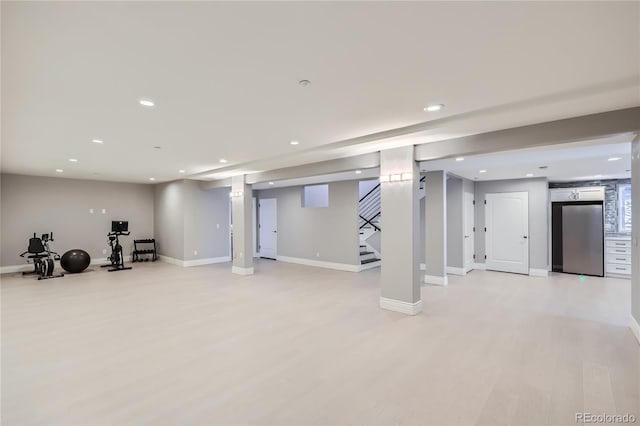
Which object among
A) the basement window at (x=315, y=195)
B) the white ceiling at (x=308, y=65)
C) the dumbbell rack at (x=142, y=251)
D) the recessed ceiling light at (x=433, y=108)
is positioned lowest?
A: the dumbbell rack at (x=142, y=251)

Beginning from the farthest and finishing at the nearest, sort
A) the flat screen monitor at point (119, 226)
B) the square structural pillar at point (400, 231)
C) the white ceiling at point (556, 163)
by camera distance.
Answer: the flat screen monitor at point (119, 226), the square structural pillar at point (400, 231), the white ceiling at point (556, 163)

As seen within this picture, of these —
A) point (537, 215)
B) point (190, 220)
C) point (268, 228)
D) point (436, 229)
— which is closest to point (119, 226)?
point (190, 220)

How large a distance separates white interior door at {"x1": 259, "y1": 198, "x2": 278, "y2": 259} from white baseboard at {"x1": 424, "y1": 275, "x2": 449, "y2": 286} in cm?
518

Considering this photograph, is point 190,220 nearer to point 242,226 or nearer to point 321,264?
point 242,226

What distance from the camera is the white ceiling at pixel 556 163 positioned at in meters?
4.32

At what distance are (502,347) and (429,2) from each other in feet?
11.5

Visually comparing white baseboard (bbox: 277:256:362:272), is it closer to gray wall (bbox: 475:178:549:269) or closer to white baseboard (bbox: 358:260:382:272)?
white baseboard (bbox: 358:260:382:272)

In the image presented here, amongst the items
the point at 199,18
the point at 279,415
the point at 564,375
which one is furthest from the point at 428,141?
the point at 279,415

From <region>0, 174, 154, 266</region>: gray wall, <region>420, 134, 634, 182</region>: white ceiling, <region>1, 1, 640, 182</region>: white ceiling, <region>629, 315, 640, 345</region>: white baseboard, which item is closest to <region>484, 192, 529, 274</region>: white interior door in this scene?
<region>420, 134, 634, 182</region>: white ceiling

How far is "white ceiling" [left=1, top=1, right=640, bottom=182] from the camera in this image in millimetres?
1613

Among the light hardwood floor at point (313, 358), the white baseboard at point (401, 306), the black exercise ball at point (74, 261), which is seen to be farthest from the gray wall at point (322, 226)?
the black exercise ball at point (74, 261)

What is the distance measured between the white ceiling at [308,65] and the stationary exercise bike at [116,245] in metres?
5.22

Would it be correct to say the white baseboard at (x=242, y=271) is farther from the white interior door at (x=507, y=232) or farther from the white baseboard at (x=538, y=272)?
the white baseboard at (x=538, y=272)

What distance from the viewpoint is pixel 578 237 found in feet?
24.1
